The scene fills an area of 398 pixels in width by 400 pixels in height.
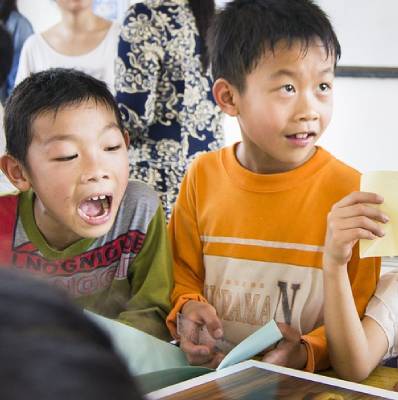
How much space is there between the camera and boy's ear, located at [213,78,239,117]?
110 centimetres

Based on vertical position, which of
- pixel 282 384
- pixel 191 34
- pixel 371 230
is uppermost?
pixel 191 34

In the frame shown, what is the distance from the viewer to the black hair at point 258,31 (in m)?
0.99

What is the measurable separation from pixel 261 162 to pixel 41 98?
0.35 meters

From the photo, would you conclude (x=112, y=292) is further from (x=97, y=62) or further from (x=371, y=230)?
(x=97, y=62)

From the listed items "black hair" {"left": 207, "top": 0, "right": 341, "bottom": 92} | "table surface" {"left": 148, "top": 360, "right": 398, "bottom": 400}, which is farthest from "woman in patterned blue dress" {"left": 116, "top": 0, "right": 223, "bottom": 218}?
"table surface" {"left": 148, "top": 360, "right": 398, "bottom": 400}

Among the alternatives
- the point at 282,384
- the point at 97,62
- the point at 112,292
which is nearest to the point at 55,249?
the point at 112,292

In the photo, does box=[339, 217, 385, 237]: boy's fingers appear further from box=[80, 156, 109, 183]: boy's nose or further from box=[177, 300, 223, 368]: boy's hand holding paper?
box=[80, 156, 109, 183]: boy's nose

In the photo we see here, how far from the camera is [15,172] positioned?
1004mm

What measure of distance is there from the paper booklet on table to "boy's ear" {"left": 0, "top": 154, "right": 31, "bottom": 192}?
1.09 feet

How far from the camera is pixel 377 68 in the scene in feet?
9.02

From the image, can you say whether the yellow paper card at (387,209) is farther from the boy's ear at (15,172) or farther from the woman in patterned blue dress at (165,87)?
the woman in patterned blue dress at (165,87)

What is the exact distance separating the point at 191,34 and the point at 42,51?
1259 millimetres

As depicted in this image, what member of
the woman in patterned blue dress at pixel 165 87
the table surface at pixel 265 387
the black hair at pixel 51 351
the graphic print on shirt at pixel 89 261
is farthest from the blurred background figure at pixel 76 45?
the black hair at pixel 51 351

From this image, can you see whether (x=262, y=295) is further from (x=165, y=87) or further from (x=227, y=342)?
(x=165, y=87)
